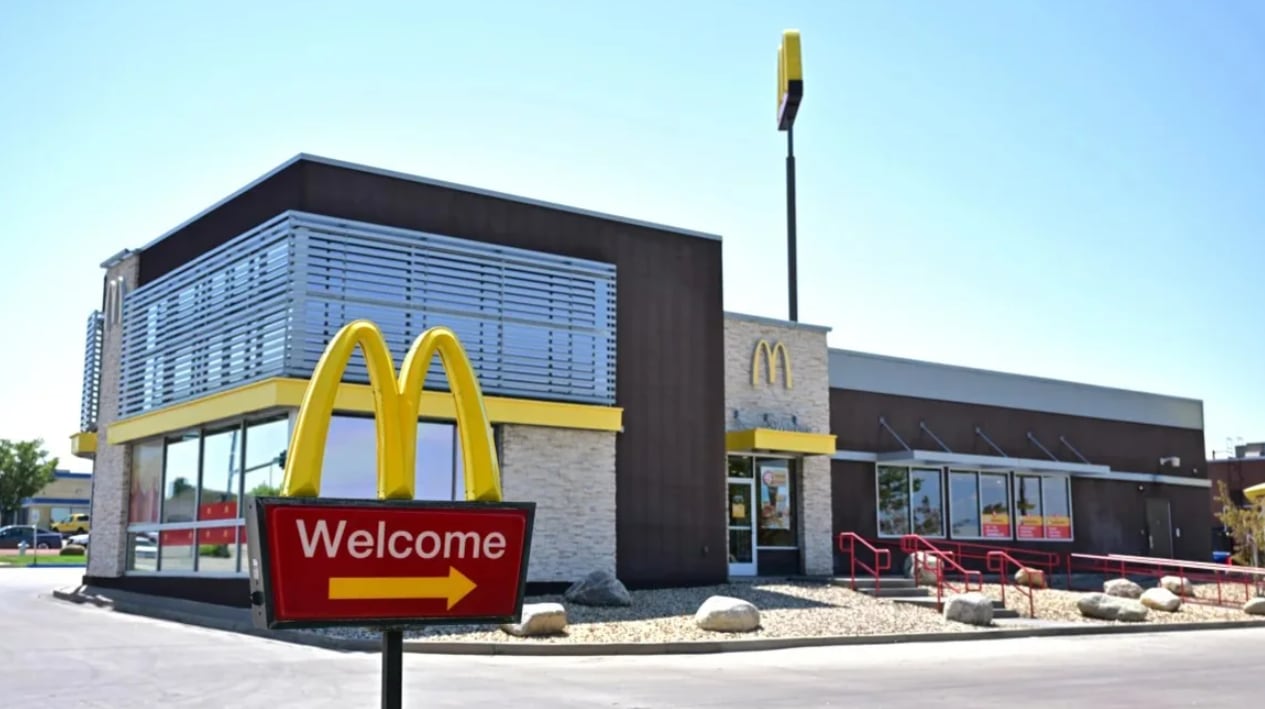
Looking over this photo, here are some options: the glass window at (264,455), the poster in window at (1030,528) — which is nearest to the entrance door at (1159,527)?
the poster in window at (1030,528)

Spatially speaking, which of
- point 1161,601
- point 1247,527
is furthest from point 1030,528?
point 1161,601

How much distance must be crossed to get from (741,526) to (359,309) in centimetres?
1027

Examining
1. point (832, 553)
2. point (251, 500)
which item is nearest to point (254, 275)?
point (832, 553)

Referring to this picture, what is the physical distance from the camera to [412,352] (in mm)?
5520

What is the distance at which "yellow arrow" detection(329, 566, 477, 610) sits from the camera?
16.4 ft

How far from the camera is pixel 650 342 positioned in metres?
23.2

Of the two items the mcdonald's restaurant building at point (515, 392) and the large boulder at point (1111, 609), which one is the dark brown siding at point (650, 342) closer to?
the mcdonald's restaurant building at point (515, 392)

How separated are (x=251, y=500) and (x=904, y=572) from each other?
24.5m

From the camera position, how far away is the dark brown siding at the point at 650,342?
21.4 metres

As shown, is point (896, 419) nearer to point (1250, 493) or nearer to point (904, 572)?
point (904, 572)

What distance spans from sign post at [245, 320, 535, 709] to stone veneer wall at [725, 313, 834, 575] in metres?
20.1

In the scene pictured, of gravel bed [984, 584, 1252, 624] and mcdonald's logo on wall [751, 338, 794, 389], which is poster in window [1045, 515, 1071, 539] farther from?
mcdonald's logo on wall [751, 338, 794, 389]

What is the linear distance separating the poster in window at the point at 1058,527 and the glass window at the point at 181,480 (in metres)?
21.8

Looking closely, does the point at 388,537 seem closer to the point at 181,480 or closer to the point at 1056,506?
the point at 181,480
